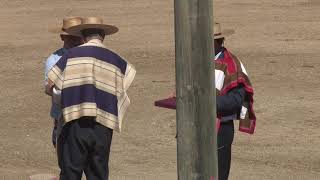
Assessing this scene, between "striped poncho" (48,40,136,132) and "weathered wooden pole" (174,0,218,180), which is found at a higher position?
"weathered wooden pole" (174,0,218,180)

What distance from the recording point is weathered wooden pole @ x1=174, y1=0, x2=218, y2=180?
15.4 ft

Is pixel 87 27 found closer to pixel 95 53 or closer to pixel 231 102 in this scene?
pixel 95 53

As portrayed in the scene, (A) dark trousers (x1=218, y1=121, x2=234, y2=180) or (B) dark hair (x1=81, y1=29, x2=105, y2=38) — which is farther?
(B) dark hair (x1=81, y1=29, x2=105, y2=38)

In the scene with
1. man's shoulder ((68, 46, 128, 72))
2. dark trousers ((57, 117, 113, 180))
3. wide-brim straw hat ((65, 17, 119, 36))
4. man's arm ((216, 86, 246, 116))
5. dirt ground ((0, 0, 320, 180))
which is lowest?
dirt ground ((0, 0, 320, 180))

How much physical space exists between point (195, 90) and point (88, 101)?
298 cm

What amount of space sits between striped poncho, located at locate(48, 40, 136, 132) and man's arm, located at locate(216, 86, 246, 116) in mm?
1031

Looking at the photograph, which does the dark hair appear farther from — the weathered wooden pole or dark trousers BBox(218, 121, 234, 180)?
the weathered wooden pole

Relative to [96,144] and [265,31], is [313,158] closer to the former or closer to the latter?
[96,144]

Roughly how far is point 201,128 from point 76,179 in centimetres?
324

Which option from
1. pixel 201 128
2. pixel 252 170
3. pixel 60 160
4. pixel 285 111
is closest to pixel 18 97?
pixel 285 111

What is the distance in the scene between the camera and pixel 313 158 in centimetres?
1166

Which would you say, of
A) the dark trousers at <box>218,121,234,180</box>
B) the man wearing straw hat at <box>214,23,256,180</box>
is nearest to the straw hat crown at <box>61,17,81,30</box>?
the man wearing straw hat at <box>214,23,256,180</box>

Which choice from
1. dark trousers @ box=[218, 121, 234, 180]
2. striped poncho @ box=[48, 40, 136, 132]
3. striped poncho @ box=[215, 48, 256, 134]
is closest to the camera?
striped poncho @ box=[215, 48, 256, 134]

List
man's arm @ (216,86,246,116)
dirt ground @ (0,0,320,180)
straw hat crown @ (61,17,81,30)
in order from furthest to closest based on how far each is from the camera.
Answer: dirt ground @ (0,0,320,180) → straw hat crown @ (61,17,81,30) → man's arm @ (216,86,246,116)
